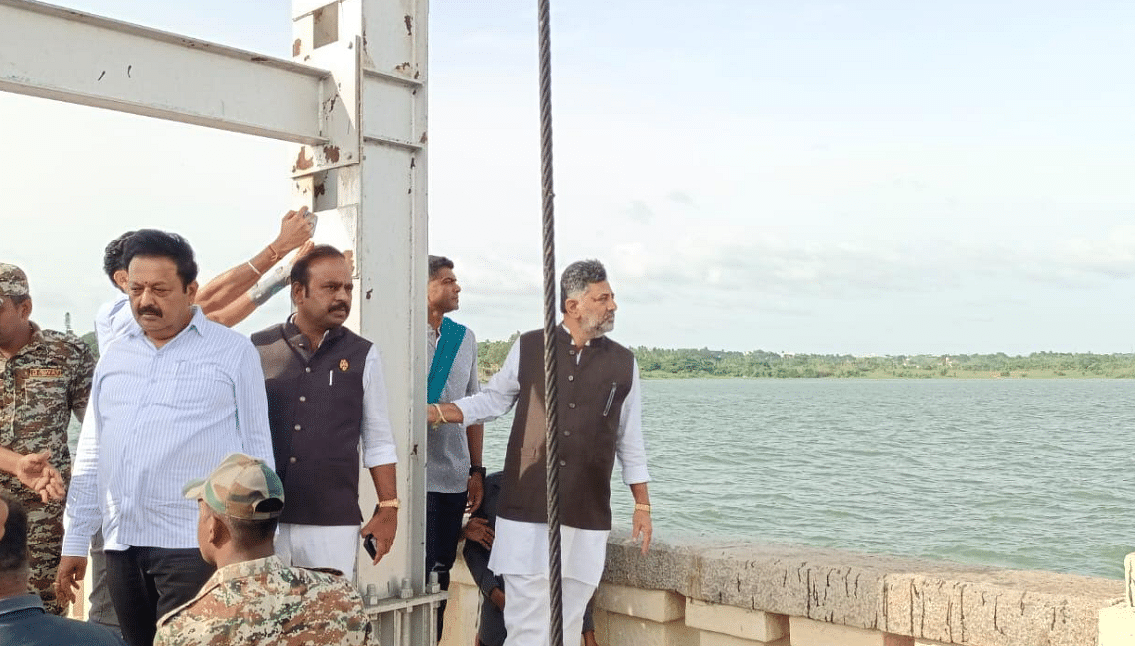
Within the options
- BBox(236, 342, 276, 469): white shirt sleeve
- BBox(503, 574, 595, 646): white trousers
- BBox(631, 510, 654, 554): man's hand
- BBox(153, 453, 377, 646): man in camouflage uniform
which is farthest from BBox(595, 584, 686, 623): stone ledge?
BBox(153, 453, 377, 646): man in camouflage uniform

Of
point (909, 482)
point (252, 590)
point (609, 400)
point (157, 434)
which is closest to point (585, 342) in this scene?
point (609, 400)

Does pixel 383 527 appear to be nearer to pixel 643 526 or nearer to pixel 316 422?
pixel 316 422

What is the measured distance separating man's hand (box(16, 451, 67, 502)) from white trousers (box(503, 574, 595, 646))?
1.47 m

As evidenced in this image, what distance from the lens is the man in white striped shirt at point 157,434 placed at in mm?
2881

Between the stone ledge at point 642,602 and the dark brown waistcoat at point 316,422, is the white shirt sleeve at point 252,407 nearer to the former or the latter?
the dark brown waistcoat at point 316,422

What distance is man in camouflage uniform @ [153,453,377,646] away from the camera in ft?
6.46

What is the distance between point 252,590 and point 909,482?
41641 mm

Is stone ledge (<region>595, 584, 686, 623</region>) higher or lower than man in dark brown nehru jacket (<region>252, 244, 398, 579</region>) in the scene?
lower

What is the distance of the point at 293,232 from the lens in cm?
370

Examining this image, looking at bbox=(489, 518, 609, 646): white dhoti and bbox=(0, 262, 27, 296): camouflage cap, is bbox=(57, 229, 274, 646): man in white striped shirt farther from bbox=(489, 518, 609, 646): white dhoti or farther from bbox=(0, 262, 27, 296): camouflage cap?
bbox=(489, 518, 609, 646): white dhoti

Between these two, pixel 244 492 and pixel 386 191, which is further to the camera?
pixel 386 191

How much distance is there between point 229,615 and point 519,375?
1.97 meters

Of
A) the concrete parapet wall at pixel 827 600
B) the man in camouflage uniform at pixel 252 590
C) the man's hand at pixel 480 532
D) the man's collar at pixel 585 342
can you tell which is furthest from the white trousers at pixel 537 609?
the man in camouflage uniform at pixel 252 590

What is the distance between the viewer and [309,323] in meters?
3.36
